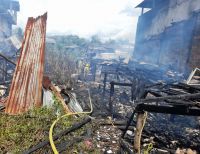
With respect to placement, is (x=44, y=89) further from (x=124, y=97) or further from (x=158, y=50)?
(x=158, y=50)

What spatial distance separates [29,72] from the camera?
24.2ft

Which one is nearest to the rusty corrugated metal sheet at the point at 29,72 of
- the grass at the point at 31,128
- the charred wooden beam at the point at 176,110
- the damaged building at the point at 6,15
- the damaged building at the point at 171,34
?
the grass at the point at 31,128

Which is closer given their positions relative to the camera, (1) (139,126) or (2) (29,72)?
(1) (139,126)

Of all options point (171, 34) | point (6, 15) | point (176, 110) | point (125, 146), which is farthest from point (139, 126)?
point (6, 15)

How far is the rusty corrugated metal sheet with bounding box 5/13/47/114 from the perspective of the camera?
22.9 ft

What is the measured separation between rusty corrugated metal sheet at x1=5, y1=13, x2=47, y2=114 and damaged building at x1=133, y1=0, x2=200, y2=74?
803 centimetres

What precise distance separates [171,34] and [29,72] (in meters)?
11.4

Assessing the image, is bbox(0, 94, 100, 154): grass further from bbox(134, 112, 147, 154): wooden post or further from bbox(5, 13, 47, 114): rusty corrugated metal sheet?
bbox(134, 112, 147, 154): wooden post

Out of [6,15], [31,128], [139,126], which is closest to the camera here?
[139,126]

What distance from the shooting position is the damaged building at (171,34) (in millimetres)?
13281

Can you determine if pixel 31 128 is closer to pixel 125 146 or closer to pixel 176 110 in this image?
pixel 125 146

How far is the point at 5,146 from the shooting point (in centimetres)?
517

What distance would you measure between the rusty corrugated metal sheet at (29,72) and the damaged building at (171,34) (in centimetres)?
803

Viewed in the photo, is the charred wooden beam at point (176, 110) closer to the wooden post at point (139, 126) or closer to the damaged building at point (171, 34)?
the wooden post at point (139, 126)
